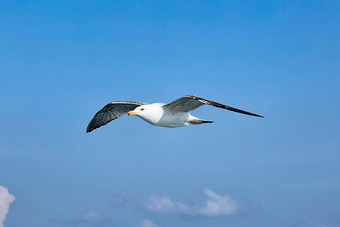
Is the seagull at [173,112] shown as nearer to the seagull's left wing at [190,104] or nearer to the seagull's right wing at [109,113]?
the seagull's left wing at [190,104]

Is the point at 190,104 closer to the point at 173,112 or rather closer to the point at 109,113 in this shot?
the point at 173,112

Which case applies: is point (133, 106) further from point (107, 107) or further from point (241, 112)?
point (241, 112)

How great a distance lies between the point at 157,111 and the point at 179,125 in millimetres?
1351

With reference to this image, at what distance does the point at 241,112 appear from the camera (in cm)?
1612

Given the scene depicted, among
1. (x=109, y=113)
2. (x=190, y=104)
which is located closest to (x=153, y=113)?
(x=190, y=104)

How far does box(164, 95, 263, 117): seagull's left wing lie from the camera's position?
53.7 ft

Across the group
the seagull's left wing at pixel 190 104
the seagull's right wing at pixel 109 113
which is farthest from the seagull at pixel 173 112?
the seagull's right wing at pixel 109 113

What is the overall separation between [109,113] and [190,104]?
7331 millimetres

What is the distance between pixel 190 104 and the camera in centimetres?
1802

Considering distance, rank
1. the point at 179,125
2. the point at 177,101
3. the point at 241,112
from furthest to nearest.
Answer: the point at 179,125, the point at 177,101, the point at 241,112

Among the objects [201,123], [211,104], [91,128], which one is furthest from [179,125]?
[91,128]

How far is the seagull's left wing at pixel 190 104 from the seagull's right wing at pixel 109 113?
4.77m

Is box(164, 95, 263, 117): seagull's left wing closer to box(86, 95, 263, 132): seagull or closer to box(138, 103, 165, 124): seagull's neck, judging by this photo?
box(86, 95, 263, 132): seagull

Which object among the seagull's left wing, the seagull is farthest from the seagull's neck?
the seagull's left wing
